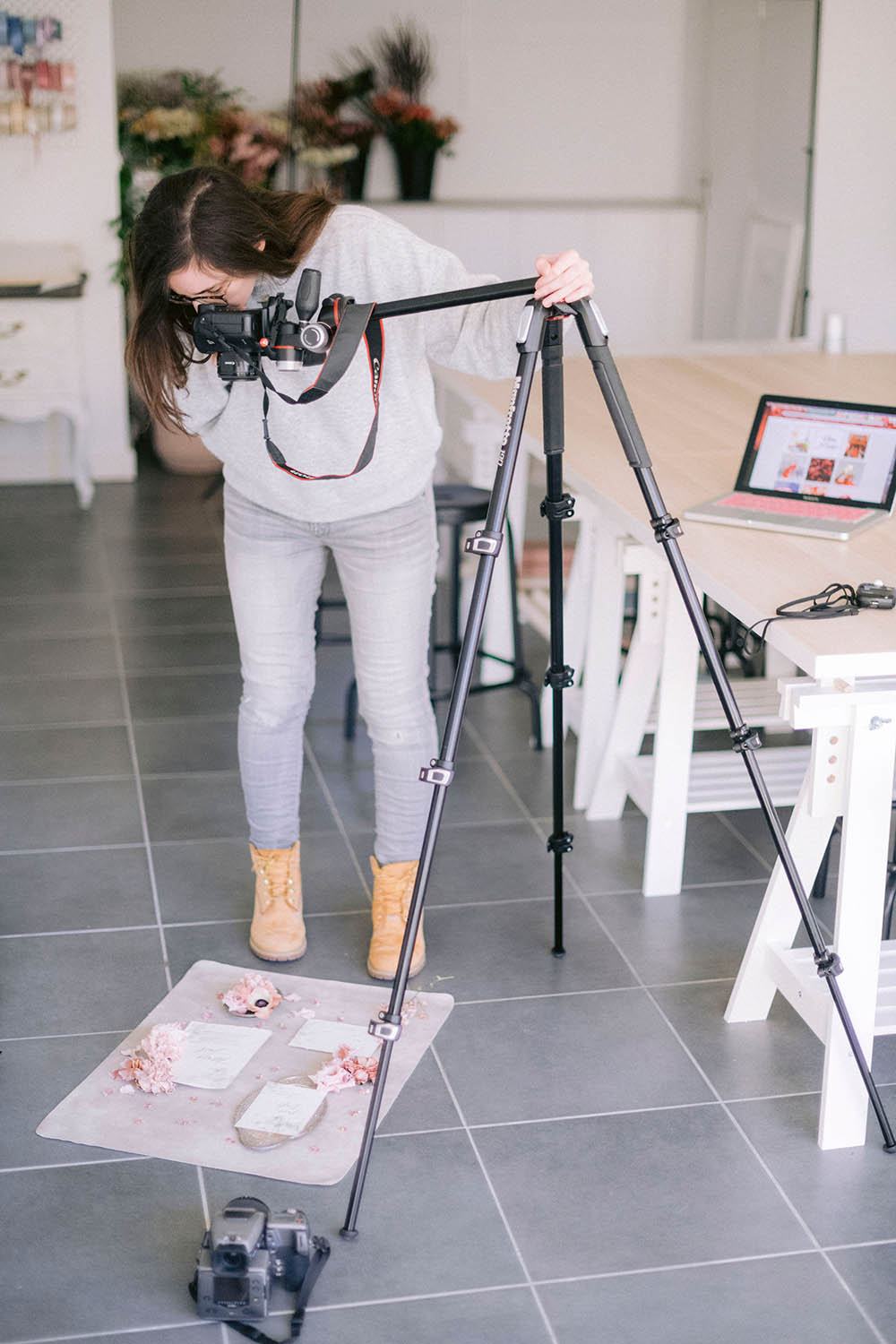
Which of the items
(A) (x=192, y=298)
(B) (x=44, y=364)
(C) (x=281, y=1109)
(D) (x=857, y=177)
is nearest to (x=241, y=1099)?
(C) (x=281, y=1109)

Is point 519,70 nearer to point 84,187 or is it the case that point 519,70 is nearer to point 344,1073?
point 84,187

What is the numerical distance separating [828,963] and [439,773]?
60 cm

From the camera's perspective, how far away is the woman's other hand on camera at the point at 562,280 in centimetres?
191

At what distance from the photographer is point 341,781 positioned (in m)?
3.41

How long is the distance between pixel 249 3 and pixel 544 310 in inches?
219

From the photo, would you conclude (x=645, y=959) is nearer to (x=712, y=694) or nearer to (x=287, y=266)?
(x=712, y=694)

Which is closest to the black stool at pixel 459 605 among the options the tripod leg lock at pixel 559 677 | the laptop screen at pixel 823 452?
the laptop screen at pixel 823 452

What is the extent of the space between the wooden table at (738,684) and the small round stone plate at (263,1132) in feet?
2.30

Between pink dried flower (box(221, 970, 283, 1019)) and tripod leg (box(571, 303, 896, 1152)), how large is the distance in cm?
90

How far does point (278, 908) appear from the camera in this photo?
8.70 ft

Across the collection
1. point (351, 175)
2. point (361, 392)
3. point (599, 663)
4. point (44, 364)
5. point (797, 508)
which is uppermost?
point (351, 175)

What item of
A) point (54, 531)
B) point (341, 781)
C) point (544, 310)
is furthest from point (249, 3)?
point (544, 310)

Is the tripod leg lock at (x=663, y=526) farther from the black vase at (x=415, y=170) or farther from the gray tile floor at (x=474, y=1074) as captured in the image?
the black vase at (x=415, y=170)

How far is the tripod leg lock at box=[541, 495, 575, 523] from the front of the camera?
2266 millimetres
